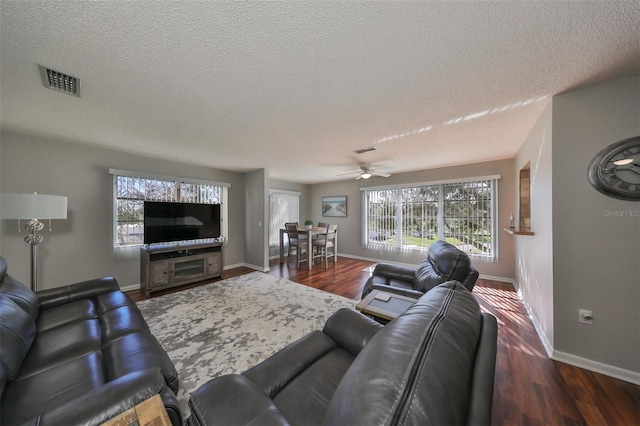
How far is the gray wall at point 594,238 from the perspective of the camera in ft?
5.37

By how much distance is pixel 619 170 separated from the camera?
164 centimetres

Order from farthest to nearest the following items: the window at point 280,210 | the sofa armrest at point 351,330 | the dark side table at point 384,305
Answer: the window at point 280,210 → the dark side table at point 384,305 → the sofa armrest at point 351,330

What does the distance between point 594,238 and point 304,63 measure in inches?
104

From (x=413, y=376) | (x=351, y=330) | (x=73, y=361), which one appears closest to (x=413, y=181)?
(x=351, y=330)

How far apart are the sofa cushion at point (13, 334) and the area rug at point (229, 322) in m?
0.87

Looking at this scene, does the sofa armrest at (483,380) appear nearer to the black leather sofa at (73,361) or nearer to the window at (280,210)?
the black leather sofa at (73,361)

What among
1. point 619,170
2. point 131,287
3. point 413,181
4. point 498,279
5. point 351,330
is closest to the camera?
point 351,330

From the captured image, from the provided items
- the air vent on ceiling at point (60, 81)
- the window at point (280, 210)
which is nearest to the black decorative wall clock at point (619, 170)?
the air vent on ceiling at point (60, 81)

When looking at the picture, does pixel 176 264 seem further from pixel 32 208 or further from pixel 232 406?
pixel 232 406

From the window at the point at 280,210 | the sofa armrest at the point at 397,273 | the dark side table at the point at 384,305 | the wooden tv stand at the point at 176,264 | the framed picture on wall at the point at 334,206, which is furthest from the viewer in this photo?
the framed picture on wall at the point at 334,206

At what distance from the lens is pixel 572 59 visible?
4.77ft

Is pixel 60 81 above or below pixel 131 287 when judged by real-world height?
above

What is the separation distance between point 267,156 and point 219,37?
97.8 inches

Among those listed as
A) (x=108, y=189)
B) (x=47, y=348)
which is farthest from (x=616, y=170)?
(x=108, y=189)
